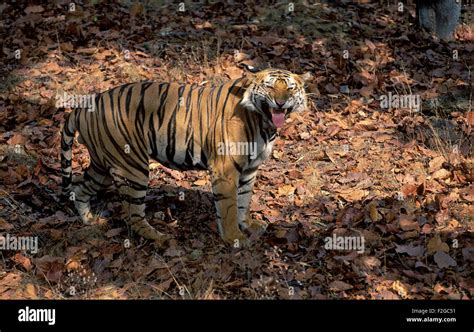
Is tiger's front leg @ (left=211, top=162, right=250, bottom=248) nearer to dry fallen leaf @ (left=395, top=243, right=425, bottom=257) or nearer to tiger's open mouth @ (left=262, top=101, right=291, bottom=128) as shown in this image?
tiger's open mouth @ (left=262, top=101, right=291, bottom=128)

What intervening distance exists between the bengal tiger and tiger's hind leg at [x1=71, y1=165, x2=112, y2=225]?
0.56ft

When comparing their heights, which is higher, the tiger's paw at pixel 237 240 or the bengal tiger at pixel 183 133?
A: the bengal tiger at pixel 183 133

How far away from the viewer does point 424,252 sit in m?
5.68

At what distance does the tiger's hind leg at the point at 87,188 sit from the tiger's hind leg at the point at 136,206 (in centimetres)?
33

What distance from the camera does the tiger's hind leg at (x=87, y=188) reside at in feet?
21.5

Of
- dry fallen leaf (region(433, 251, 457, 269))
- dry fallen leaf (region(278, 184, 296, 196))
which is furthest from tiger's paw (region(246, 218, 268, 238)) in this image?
dry fallen leaf (region(433, 251, 457, 269))

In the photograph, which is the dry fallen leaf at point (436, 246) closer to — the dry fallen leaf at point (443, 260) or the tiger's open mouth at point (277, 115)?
the dry fallen leaf at point (443, 260)

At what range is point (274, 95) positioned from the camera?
5738 millimetres

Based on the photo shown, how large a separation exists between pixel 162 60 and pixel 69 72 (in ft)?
4.04

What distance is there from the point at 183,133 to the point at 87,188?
1.12 m

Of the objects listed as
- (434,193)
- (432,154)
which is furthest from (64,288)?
(432,154)

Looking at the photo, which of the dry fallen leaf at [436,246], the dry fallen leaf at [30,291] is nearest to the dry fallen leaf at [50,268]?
the dry fallen leaf at [30,291]

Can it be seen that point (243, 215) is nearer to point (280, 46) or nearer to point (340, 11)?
point (280, 46)

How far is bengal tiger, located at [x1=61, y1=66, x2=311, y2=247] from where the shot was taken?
599 cm
